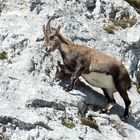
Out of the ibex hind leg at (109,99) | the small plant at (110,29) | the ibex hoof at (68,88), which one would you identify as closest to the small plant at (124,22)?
the small plant at (110,29)

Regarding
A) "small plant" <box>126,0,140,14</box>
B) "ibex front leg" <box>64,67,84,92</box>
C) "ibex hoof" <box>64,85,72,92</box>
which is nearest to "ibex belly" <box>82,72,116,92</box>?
"ibex front leg" <box>64,67,84,92</box>

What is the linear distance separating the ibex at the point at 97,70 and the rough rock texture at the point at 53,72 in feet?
1.58

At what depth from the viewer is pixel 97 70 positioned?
2195 cm

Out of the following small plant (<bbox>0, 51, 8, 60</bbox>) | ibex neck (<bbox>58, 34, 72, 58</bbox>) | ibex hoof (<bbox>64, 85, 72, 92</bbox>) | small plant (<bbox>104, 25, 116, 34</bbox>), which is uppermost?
ibex neck (<bbox>58, 34, 72, 58</bbox>)

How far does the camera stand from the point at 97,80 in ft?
71.9

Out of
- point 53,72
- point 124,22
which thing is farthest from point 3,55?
point 124,22

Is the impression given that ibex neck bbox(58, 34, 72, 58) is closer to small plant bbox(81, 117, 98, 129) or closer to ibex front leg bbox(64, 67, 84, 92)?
ibex front leg bbox(64, 67, 84, 92)

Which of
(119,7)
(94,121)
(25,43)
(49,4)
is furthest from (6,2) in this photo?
(94,121)

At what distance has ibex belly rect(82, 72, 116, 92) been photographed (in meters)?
21.9

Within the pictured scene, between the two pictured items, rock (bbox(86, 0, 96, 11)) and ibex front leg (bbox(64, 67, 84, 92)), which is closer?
ibex front leg (bbox(64, 67, 84, 92))

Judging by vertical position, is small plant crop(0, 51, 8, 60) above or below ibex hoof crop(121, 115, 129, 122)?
above

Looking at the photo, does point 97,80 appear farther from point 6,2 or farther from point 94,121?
point 6,2

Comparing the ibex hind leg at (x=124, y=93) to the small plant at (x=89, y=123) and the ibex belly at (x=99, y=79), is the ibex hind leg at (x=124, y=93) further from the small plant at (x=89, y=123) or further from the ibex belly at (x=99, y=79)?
the small plant at (x=89, y=123)

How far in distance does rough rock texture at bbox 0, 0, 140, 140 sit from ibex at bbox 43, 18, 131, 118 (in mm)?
481
